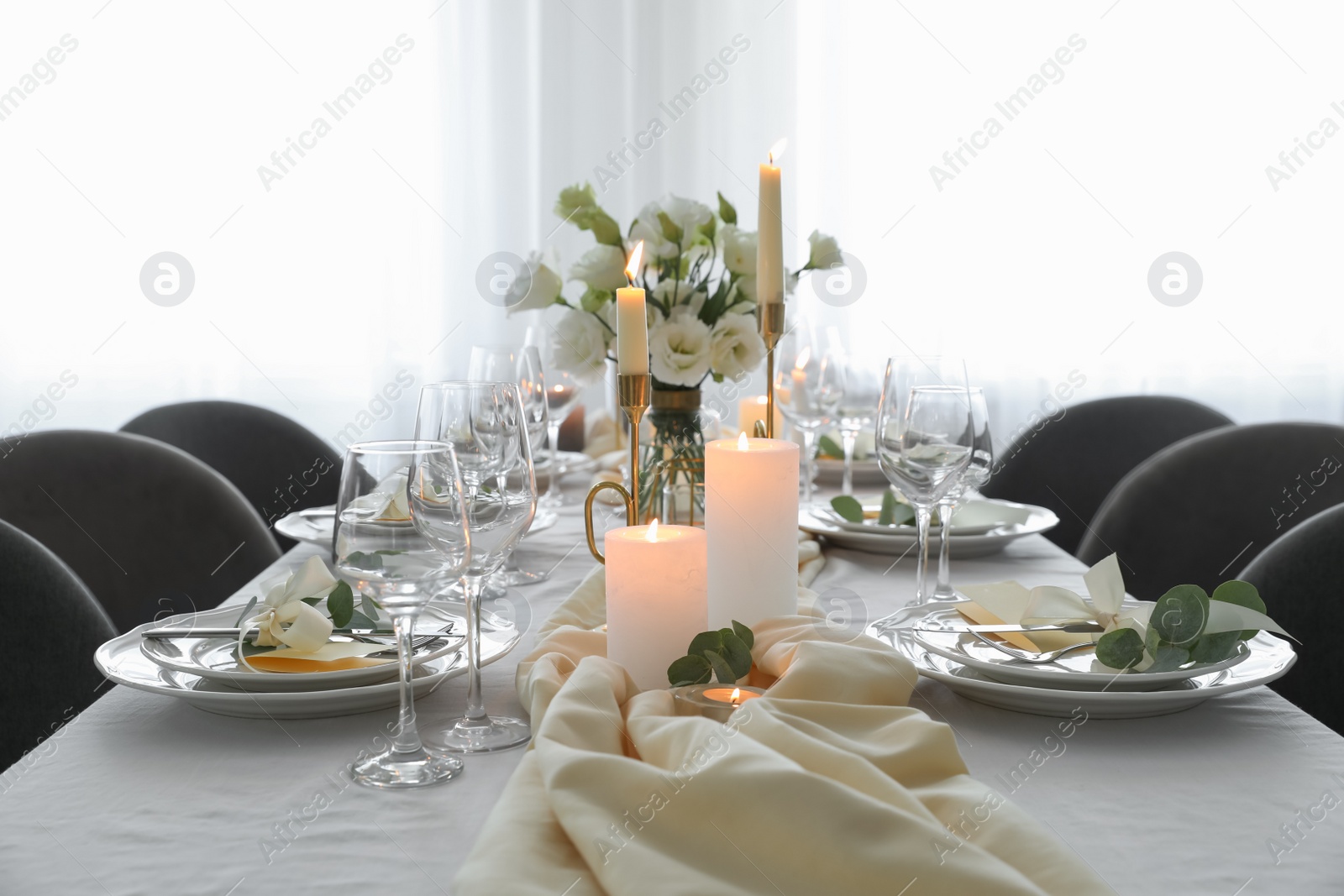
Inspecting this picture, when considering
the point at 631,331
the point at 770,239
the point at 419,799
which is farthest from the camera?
the point at 770,239

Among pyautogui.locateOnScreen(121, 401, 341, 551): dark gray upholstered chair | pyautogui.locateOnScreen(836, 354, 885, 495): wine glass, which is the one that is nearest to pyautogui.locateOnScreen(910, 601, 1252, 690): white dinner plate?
pyautogui.locateOnScreen(836, 354, 885, 495): wine glass

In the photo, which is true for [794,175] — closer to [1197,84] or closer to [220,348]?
[1197,84]

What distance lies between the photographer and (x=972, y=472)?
1139 mm

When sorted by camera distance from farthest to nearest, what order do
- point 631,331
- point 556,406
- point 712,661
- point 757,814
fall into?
point 556,406 → point 631,331 → point 712,661 → point 757,814

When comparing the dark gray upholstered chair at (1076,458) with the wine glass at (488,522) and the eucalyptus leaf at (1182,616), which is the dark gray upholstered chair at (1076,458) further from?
the wine glass at (488,522)

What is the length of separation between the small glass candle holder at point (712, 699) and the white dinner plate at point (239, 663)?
21cm

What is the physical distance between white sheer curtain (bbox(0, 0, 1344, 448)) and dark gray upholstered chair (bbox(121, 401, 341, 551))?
1549mm

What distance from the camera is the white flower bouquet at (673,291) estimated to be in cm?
131

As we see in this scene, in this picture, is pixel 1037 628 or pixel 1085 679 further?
pixel 1037 628

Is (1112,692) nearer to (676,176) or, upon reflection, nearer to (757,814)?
(757,814)

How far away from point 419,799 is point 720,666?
22cm

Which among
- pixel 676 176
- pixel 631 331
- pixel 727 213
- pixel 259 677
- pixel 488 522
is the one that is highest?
pixel 676 176

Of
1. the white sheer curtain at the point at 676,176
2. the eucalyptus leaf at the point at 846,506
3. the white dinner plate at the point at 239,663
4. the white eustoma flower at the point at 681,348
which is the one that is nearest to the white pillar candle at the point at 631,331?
the white dinner plate at the point at 239,663

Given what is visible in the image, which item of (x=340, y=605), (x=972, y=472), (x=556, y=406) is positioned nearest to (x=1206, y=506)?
(x=972, y=472)
